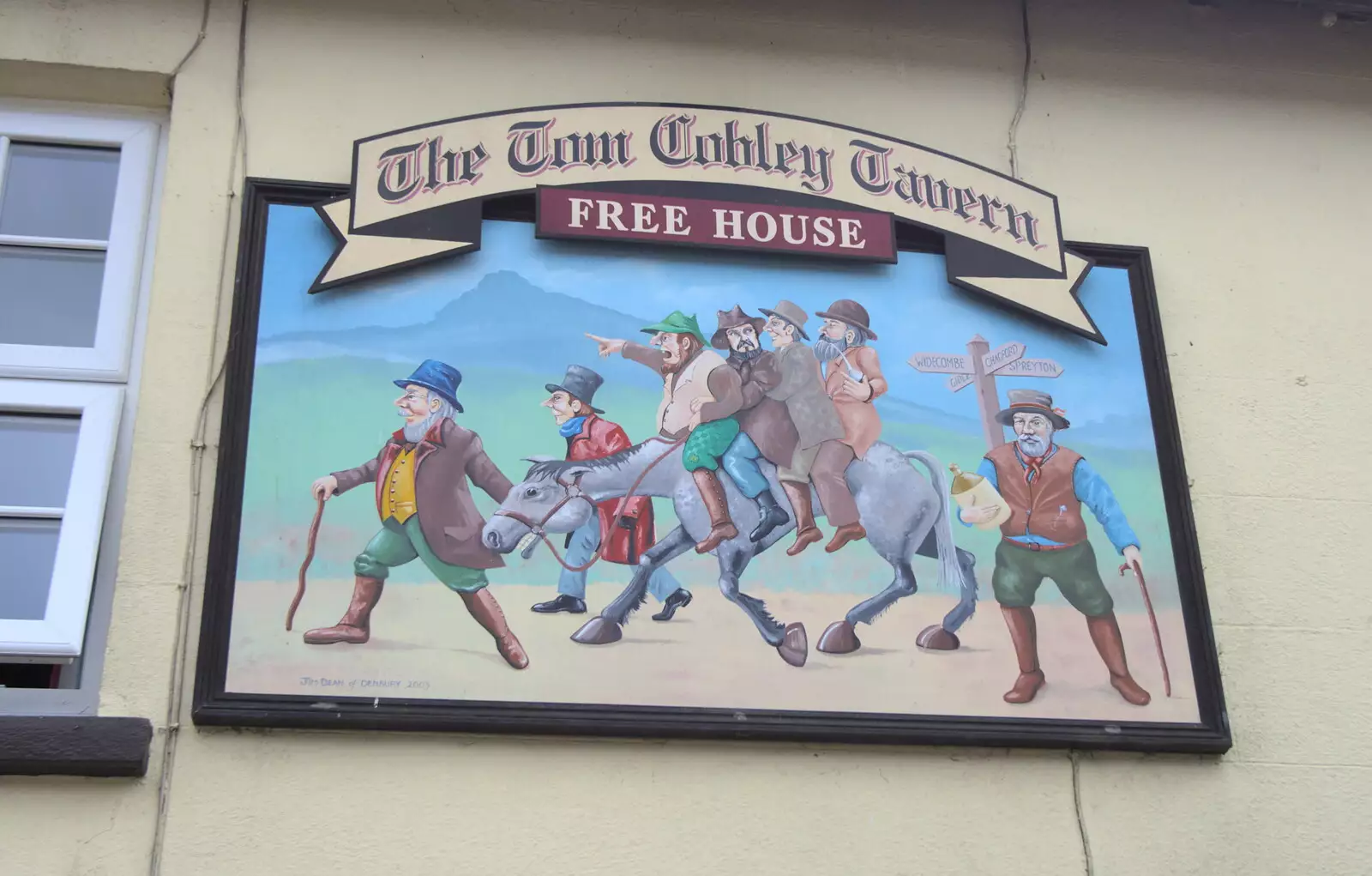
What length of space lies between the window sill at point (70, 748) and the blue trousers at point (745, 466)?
5.21 ft

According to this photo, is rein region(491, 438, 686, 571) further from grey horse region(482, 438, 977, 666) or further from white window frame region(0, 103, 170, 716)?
white window frame region(0, 103, 170, 716)

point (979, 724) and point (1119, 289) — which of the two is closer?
point (979, 724)

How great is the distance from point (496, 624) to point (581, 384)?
2.31ft

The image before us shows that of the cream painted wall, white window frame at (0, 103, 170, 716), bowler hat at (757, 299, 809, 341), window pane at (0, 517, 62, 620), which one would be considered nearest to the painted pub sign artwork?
bowler hat at (757, 299, 809, 341)

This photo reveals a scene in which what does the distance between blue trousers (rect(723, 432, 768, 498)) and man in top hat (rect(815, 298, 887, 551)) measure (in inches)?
9.5

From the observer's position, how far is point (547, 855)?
3232 mm

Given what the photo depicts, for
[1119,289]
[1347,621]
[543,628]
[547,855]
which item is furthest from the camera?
[1119,289]

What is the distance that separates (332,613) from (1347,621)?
2.67m

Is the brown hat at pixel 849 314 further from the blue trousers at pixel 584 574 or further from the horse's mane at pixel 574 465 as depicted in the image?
the blue trousers at pixel 584 574

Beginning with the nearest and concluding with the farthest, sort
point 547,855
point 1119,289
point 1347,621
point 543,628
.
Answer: point 547,855
point 543,628
point 1347,621
point 1119,289

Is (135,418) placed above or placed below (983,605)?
above

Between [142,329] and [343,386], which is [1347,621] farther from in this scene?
[142,329]

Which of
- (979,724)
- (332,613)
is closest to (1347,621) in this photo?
(979,724)

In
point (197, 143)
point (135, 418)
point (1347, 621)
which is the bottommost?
point (1347, 621)
